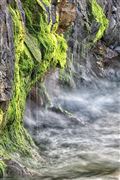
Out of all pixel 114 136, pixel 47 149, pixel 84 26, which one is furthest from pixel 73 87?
pixel 47 149

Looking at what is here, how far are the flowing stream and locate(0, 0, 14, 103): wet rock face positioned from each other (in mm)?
1837

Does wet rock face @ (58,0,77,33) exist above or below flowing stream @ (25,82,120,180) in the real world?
above

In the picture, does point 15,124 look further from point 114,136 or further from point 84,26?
point 84,26

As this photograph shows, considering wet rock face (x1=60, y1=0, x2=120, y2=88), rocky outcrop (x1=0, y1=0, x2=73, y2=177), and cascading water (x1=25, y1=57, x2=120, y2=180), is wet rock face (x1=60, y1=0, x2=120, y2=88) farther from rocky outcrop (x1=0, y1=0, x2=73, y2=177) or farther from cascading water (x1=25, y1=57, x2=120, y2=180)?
rocky outcrop (x1=0, y1=0, x2=73, y2=177)

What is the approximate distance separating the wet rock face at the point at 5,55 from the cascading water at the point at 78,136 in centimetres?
183

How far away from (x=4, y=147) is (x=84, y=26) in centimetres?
1164

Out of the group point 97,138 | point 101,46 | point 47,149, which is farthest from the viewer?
point 101,46

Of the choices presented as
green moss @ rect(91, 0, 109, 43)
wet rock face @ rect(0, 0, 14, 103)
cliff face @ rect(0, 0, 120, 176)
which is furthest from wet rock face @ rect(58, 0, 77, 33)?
wet rock face @ rect(0, 0, 14, 103)

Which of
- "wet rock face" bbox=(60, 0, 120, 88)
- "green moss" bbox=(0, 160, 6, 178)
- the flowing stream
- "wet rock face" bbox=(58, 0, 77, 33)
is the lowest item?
the flowing stream

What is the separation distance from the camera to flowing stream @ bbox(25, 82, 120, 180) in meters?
9.33

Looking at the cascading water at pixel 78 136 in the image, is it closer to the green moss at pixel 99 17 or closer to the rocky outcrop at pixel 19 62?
the rocky outcrop at pixel 19 62

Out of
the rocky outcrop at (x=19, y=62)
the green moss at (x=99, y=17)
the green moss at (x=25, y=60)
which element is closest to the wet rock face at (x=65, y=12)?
the rocky outcrop at (x=19, y=62)

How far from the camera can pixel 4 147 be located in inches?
369

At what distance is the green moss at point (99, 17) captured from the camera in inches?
825
